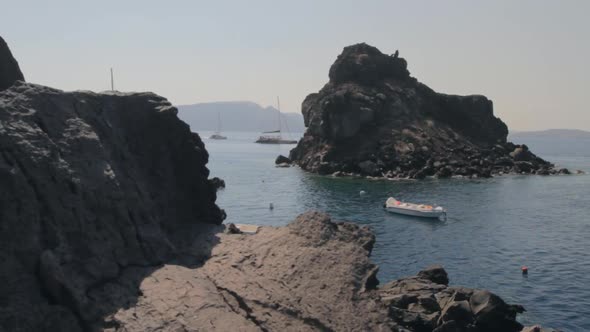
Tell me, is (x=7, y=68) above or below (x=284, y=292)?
above

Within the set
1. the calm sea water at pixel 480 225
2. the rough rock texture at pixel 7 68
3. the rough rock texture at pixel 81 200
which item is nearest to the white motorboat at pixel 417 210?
the calm sea water at pixel 480 225

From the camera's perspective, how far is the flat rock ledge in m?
18.3

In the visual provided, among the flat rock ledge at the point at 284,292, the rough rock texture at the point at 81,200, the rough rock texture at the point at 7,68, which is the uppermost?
the rough rock texture at the point at 7,68

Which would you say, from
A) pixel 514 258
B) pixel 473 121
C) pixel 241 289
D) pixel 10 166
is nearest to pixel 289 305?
pixel 241 289

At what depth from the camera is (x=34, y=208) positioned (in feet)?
57.9

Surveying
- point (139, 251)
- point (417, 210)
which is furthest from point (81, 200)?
point (417, 210)

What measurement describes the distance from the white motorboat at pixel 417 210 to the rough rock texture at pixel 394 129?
39372 millimetres

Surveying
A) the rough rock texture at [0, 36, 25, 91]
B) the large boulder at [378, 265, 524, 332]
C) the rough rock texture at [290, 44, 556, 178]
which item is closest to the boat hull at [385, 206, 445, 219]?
the large boulder at [378, 265, 524, 332]

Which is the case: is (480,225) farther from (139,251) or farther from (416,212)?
(139,251)

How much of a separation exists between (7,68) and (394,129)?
109 m

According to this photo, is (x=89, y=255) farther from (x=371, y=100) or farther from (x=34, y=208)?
(x=371, y=100)

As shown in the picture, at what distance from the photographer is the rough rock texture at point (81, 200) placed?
16828 mm

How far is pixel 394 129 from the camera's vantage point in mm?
125562

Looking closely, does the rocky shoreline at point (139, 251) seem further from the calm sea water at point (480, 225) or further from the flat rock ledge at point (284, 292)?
the calm sea water at point (480, 225)
